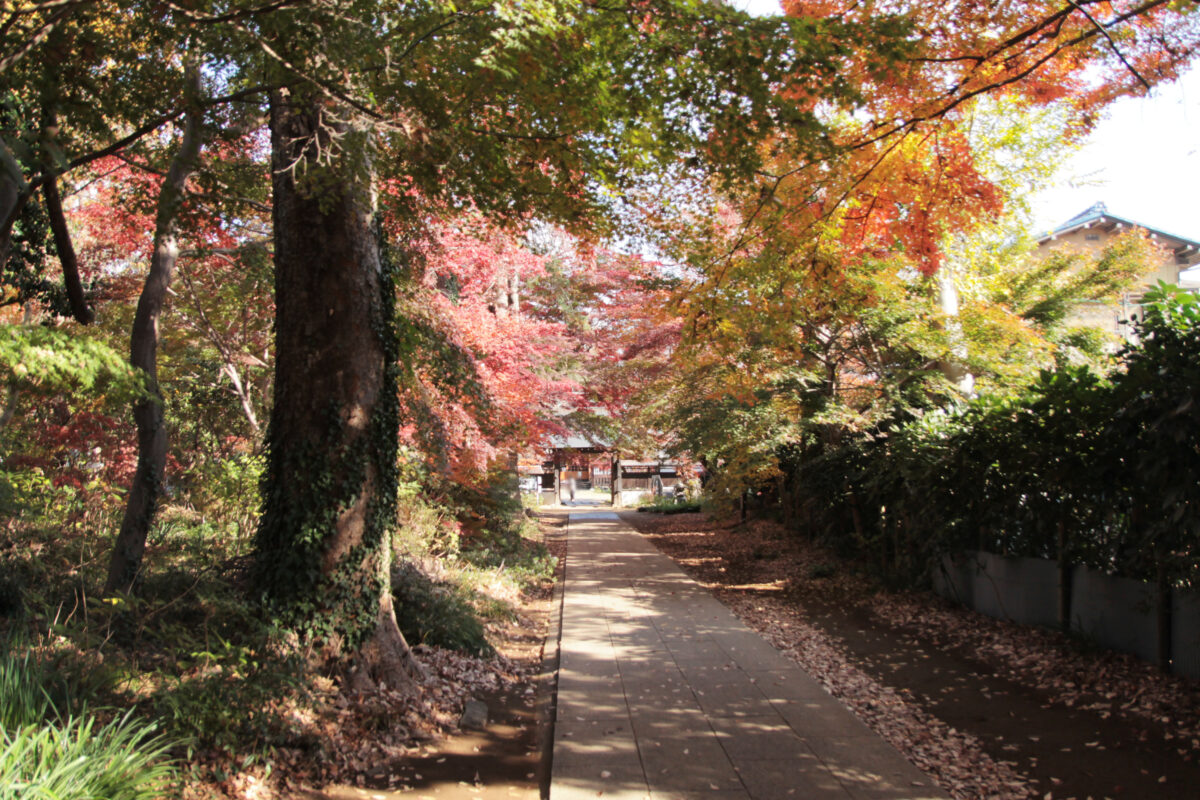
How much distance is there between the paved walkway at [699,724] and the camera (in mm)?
4211

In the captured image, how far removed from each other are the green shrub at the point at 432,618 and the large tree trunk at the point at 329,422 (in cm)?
100

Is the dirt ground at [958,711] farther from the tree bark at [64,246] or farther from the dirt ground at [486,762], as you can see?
the tree bark at [64,246]

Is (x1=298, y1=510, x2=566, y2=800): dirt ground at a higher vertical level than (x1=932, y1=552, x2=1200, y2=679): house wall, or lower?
lower

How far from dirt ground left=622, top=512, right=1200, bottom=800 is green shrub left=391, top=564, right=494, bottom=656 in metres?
3.03

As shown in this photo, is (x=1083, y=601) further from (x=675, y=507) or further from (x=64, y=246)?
(x=675, y=507)

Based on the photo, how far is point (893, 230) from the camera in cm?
793

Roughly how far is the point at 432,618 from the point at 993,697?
4.70 m

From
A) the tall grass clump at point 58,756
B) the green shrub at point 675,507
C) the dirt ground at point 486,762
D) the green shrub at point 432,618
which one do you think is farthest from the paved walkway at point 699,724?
the green shrub at point 675,507

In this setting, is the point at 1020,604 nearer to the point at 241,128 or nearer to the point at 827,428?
the point at 827,428

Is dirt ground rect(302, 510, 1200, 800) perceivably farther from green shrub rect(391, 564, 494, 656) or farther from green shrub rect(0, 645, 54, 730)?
green shrub rect(0, 645, 54, 730)

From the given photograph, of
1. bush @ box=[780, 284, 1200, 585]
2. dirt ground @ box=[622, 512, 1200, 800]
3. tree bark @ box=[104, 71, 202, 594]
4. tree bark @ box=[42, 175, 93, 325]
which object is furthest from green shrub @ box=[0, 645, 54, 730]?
bush @ box=[780, 284, 1200, 585]

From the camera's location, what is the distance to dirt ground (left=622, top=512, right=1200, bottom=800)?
167 inches

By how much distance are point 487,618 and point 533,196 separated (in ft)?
15.9

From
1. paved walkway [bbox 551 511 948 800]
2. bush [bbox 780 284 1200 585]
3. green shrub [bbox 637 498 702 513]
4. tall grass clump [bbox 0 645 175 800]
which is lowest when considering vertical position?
green shrub [bbox 637 498 702 513]
